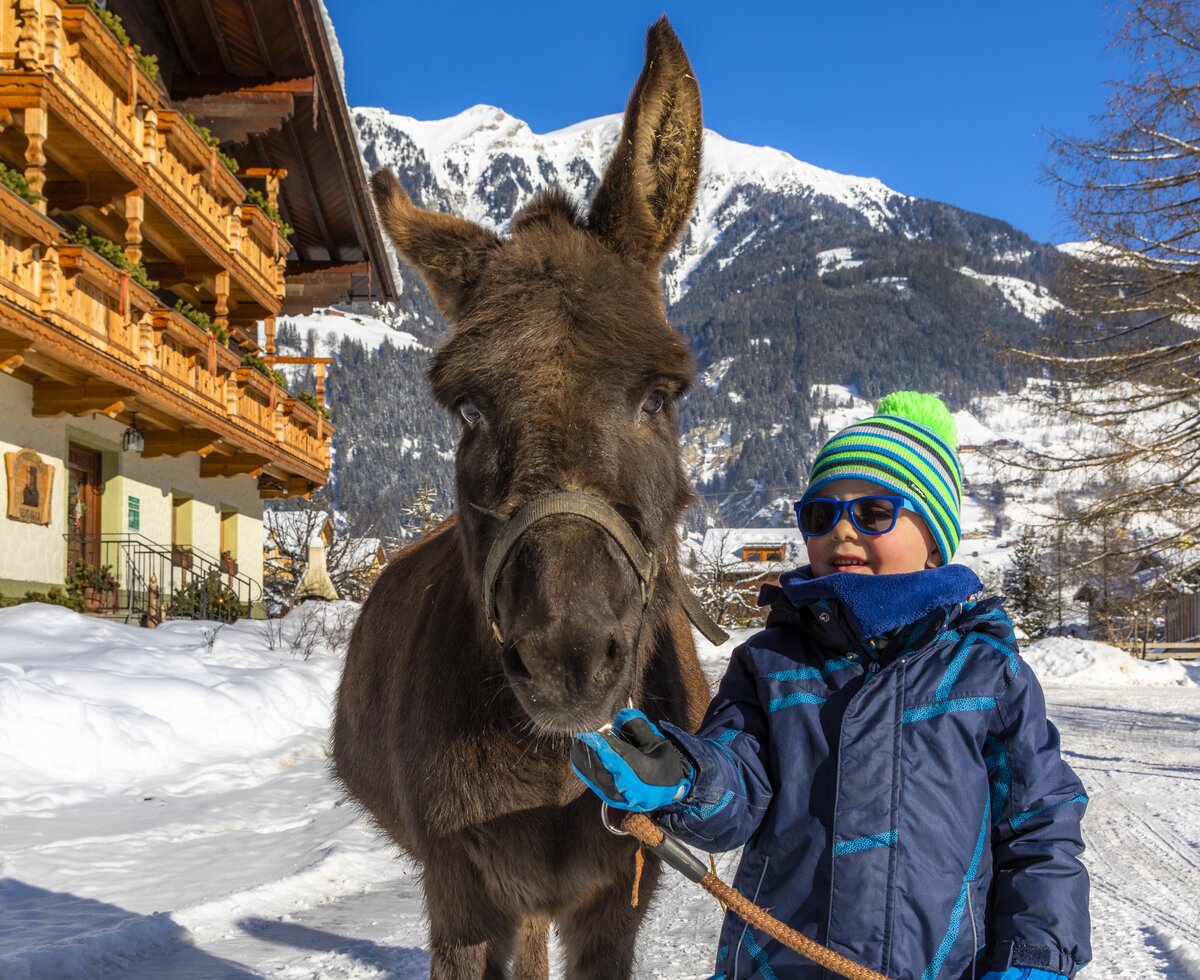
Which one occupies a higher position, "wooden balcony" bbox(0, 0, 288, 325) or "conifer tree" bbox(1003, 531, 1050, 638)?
"wooden balcony" bbox(0, 0, 288, 325)

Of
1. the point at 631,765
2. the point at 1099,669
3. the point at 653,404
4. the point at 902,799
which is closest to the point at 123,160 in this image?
the point at 653,404

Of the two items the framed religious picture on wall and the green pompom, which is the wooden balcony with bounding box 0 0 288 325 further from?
the green pompom

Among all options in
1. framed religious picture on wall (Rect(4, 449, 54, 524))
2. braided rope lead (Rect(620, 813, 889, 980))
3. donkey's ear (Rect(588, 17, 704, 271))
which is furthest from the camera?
framed religious picture on wall (Rect(4, 449, 54, 524))

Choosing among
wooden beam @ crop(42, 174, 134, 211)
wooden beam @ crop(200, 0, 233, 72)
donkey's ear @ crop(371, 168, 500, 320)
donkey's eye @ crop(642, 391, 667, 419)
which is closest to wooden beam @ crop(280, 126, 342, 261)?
wooden beam @ crop(200, 0, 233, 72)

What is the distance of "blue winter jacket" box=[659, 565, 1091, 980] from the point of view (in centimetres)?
196

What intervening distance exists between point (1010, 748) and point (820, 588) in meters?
0.49

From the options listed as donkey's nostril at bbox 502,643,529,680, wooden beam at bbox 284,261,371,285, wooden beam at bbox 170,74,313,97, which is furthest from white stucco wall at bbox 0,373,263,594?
donkey's nostril at bbox 502,643,529,680

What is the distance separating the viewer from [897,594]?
2.10m

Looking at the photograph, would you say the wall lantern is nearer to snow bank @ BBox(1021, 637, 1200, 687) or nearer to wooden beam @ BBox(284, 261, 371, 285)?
wooden beam @ BBox(284, 261, 371, 285)

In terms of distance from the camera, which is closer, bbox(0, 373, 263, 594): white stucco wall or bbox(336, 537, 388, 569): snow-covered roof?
bbox(0, 373, 263, 594): white stucco wall

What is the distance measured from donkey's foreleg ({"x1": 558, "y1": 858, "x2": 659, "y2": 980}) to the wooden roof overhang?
61.7 feet

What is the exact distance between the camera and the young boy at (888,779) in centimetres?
193

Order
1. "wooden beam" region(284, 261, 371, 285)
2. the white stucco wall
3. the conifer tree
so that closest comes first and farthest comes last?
the white stucco wall, "wooden beam" region(284, 261, 371, 285), the conifer tree

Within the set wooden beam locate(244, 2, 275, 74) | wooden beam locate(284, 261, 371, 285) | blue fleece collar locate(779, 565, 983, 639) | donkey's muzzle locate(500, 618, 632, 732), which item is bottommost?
donkey's muzzle locate(500, 618, 632, 732)
